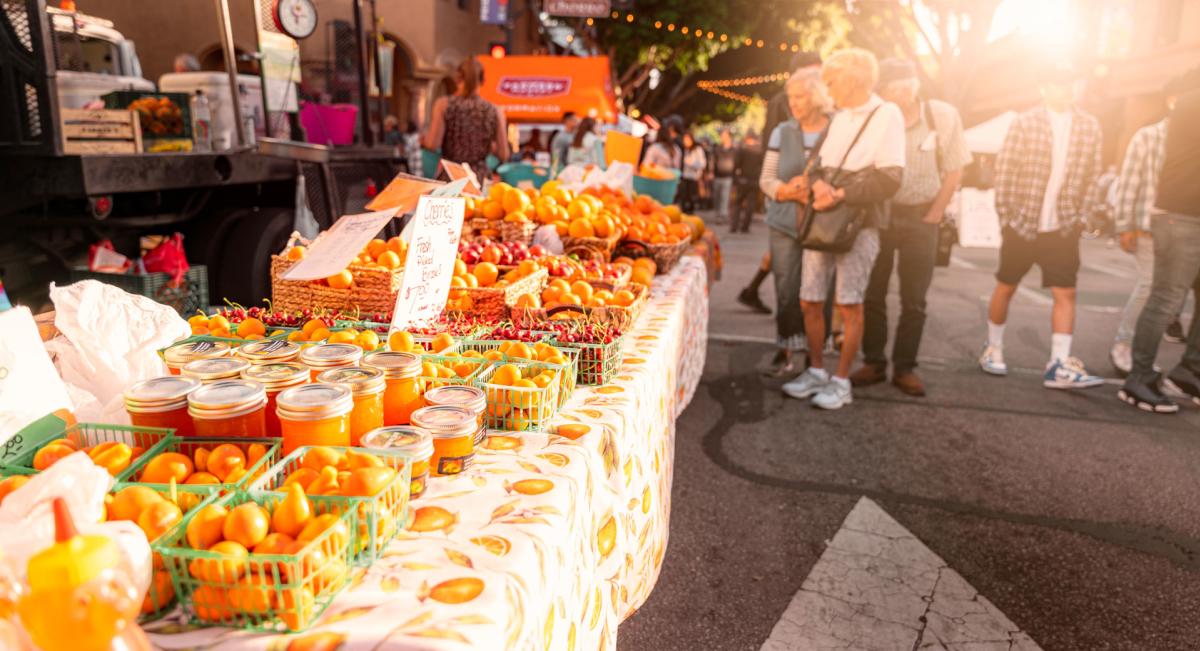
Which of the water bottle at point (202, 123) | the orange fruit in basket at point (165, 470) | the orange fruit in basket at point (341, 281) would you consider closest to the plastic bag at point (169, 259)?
the water bottle at point (202, 123)

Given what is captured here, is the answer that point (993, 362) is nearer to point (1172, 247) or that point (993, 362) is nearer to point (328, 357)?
point (1172, 247)

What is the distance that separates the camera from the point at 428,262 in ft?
7.63

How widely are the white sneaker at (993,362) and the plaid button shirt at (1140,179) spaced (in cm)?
113

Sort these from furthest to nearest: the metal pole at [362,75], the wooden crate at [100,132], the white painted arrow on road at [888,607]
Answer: the metal pole at [362,75], the wooden crate at [100,132], the white painted arrow on road at [888,607]

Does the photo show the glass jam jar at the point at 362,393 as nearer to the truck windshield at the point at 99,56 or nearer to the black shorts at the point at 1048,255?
the black shorts at the point at 1048,255

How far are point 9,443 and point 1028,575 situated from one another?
10.7ft

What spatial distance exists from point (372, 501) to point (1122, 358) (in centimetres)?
616

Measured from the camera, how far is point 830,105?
15.3ft

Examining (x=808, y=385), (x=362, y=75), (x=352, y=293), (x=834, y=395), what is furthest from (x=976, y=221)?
(x=352, y=293)

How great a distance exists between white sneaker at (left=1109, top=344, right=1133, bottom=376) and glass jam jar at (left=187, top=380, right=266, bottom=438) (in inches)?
240

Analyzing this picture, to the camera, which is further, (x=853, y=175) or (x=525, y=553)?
(x=853, y=175)

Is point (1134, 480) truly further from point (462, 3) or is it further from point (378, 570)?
point (462, 3)

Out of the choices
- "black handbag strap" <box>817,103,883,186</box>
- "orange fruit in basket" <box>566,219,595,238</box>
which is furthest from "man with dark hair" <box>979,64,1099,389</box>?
"orange fruit in basket" <box>566,219,595,238</box>

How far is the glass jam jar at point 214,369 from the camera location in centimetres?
154
